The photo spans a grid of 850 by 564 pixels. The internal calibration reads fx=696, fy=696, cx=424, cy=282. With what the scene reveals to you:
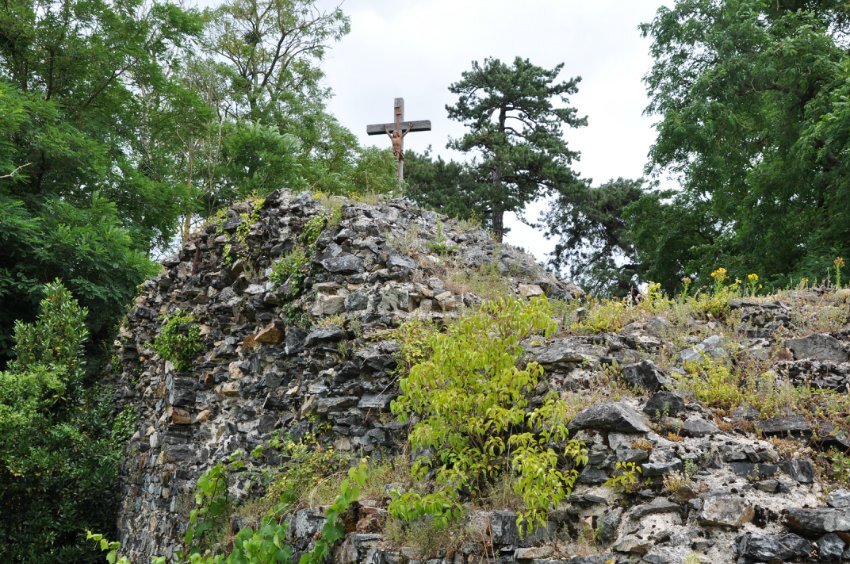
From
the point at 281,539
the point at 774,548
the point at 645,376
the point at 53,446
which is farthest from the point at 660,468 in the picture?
the point at 53,446

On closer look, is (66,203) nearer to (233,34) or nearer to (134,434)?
(134,434)

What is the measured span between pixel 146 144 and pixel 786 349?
60.6 feet

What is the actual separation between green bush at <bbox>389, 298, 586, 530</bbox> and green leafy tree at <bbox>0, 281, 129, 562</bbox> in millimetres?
8216

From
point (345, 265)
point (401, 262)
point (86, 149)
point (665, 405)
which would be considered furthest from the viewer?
point (86, 149)

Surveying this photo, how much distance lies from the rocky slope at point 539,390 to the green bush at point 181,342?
0.16 metres

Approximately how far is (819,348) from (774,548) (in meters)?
2.57

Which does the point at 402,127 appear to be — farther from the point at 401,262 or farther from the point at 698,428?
the point at 698,428

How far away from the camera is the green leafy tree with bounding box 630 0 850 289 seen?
13562 mm

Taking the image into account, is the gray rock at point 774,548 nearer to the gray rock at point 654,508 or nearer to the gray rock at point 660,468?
the gray rock at point 654,508

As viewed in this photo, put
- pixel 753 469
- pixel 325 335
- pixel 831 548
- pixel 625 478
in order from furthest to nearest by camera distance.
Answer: pixel 325 335
pixel 625 478
pixel 753 469
pixel 831 548

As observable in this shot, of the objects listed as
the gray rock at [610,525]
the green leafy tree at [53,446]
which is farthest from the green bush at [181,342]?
the gray rock at [610,525]

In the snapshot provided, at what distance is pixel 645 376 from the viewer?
548 cm

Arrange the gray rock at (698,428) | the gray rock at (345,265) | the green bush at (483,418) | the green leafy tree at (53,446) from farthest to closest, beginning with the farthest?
the green leafy tree at (53,446)
the gray rock at (345,265)
the green bush at (483,418)
the gray rock at (698,428)

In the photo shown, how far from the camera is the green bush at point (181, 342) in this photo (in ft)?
34.4
